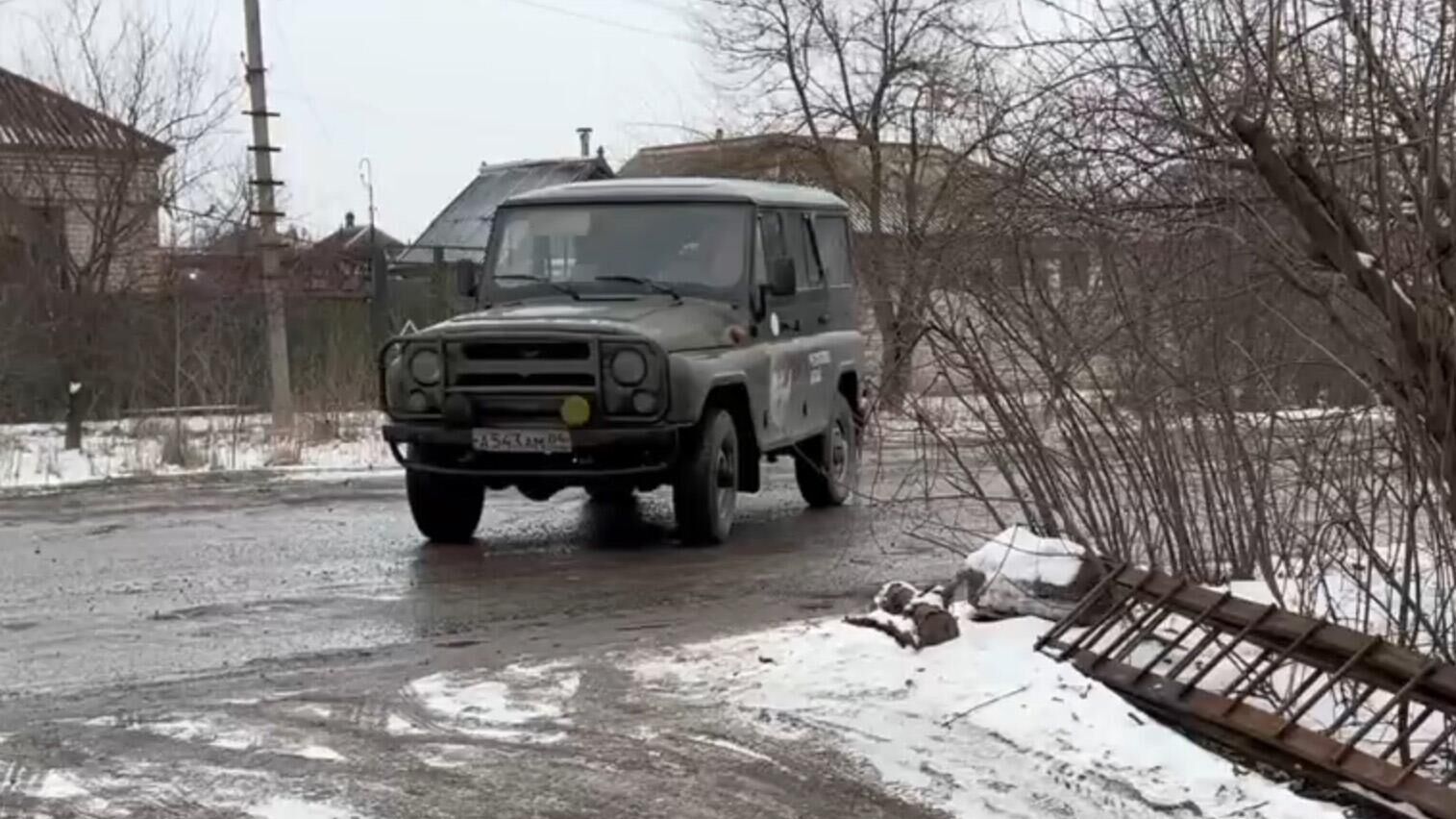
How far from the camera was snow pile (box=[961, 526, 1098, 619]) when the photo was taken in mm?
6285

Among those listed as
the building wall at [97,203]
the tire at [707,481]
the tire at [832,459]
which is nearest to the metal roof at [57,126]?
the building wall at [97,203]

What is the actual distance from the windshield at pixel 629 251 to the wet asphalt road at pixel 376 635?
1578 millimetres

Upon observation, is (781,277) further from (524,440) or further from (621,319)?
(524,440)

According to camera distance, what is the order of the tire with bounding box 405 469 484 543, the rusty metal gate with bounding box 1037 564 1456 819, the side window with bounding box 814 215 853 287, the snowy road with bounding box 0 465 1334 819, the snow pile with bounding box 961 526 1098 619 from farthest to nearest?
the side window with bounding box 814 215 853 287, the tire with bounding box 405 469 484 543, the snow pile with bounding box 961 526 1098 619, the snowy road with bounding box 0 465 1334 819, the rusty metal gate with bounding box 1037 564 1456 819

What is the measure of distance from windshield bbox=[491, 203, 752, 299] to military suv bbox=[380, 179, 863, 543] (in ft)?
0.04

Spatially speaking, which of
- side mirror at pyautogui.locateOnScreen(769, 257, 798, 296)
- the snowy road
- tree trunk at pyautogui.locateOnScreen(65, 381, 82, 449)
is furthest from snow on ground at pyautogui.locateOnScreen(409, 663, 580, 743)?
tree trunk at pyautogui.locateOnScreen(65, 381, 82, 449)

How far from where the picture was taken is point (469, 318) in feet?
32.8

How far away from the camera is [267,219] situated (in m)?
18.8

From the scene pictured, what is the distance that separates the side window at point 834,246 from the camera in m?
12.1

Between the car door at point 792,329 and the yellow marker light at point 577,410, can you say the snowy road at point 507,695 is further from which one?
the car door at point 792,329

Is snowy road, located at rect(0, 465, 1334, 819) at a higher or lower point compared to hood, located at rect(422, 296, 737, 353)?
lower

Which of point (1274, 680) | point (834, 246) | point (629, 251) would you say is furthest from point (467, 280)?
point (1274, 680)

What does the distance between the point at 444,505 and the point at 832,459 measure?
9.99 ft

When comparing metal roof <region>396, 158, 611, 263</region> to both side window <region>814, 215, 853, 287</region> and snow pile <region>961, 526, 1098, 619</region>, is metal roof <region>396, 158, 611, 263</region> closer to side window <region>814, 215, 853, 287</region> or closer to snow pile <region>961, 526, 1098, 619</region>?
side window <region>814, 215, 853, 287</region>
